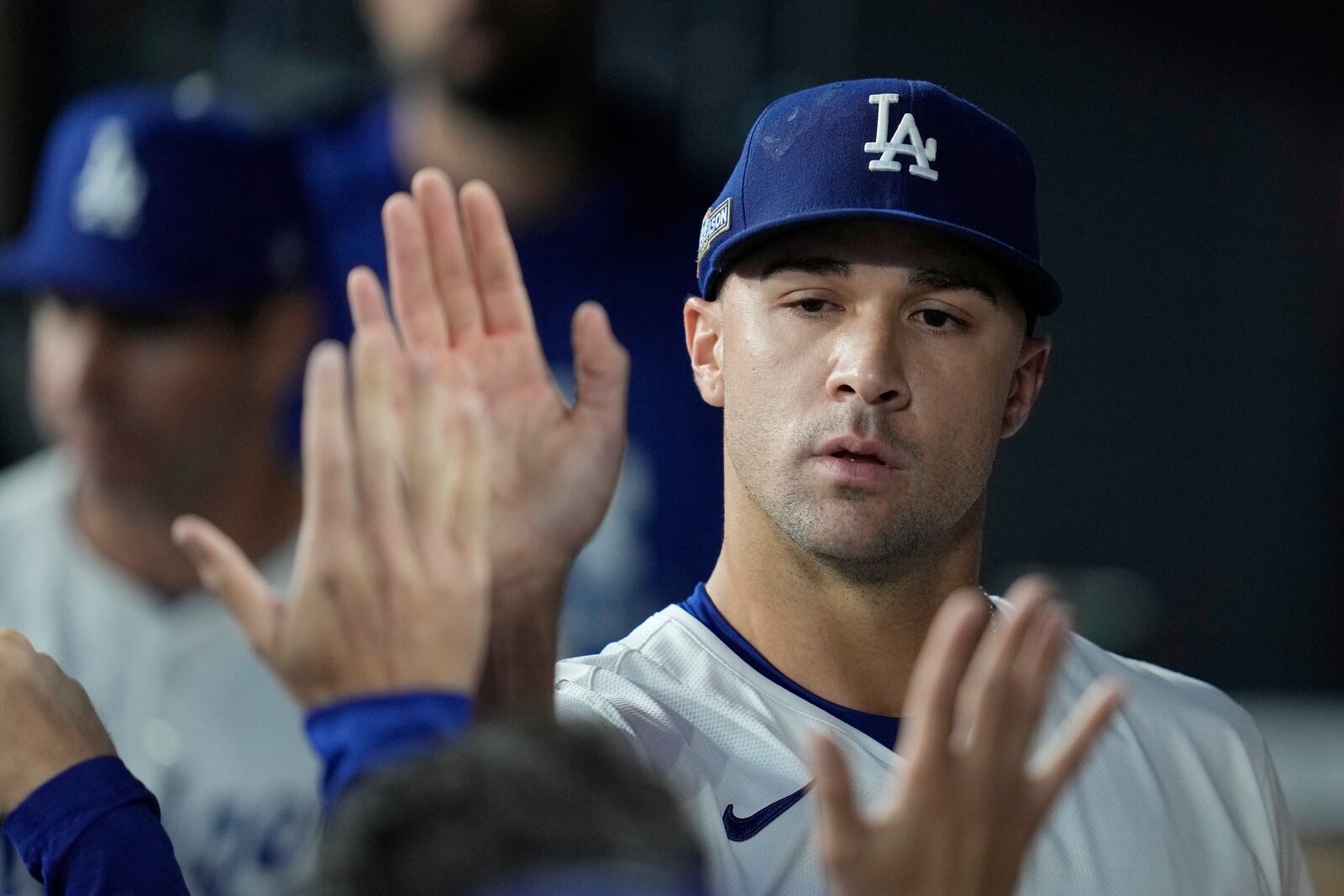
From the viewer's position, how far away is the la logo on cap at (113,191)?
4285 mm

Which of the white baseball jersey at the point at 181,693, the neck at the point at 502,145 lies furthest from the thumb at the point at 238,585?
the neck at the point at 502,145

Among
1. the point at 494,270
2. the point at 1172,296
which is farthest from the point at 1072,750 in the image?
the point at 1172,296

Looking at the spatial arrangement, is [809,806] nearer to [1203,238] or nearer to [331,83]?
[331,83]

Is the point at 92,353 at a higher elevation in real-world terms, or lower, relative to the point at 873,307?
lower

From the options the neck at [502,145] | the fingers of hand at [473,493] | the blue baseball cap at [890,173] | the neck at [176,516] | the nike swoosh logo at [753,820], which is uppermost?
the neck at [502,145]

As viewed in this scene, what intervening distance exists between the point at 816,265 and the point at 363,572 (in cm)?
86

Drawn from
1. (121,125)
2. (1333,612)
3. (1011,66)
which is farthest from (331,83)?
(1333,612)

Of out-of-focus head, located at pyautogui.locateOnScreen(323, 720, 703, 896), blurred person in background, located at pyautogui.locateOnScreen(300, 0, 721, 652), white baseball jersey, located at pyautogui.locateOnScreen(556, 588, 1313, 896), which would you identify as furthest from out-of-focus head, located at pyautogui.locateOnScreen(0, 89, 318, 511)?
out-of-focus head, located at pyautogui.locateOnScreen(323, 720, 703, 896)

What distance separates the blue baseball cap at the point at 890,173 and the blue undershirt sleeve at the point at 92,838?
36.5 inches

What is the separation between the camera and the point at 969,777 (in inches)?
50.7

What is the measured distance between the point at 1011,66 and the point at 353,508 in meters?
4.69

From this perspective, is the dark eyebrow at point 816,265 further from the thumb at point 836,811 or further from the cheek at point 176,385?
the cheek at point 176,385

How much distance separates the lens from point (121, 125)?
171 inches

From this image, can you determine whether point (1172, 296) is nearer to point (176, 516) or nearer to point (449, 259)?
point (176, 516)
